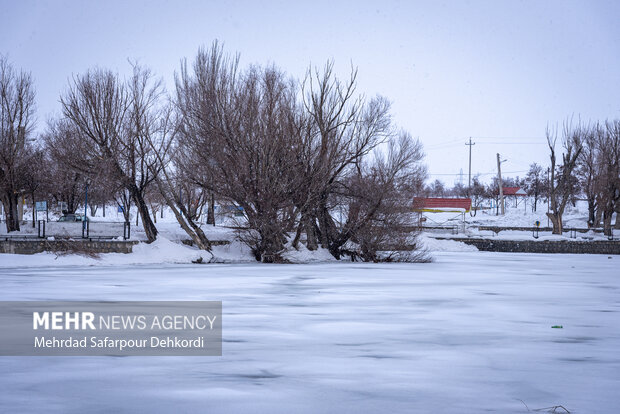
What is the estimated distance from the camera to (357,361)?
7180mm

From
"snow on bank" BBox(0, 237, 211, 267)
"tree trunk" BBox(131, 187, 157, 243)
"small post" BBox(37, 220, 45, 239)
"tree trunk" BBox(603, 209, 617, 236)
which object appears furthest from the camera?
"tree trunk" BBox(603, 209, 617, 236)

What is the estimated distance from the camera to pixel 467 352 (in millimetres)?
7777

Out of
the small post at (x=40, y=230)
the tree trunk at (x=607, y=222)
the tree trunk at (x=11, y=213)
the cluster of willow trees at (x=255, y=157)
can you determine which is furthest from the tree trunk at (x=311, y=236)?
the tree trunk at (x=607, y=222)

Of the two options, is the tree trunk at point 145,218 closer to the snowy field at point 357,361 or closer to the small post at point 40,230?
the small post at point 40,230

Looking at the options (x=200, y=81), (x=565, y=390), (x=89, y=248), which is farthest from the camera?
(x=200, y=81)

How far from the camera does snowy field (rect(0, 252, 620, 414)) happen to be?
546 cm

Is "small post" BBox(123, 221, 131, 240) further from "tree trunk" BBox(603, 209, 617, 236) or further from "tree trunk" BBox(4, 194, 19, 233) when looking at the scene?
"tree trunk" BBox(603, 209, 617, 236)

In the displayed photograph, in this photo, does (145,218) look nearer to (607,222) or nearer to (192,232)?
(192,232)

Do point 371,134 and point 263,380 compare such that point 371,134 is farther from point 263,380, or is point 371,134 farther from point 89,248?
point 263,380

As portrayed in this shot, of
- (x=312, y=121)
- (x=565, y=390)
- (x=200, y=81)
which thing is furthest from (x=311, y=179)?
(x=565, y=390)

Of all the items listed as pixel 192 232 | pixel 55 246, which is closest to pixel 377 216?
pixel 192 232

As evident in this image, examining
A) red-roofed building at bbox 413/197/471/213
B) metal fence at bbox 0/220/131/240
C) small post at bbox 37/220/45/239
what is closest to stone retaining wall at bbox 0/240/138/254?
metal fence at bbox 0/220/131/240

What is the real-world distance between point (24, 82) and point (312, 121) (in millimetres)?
20711

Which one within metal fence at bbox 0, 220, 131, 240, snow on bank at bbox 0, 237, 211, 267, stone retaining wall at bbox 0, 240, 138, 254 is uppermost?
metal fence at bbox 0, 220, 131, 240
